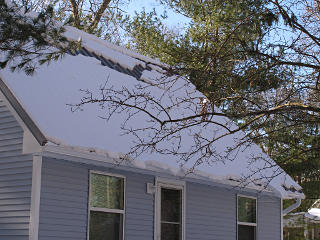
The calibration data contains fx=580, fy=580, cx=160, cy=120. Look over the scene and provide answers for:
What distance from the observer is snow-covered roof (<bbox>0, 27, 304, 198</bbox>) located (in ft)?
27.1

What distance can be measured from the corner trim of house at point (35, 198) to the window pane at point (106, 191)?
1302 millimetres

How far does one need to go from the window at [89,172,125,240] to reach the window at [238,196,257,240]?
→ 13.9ft

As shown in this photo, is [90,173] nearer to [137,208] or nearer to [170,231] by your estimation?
[137,208]

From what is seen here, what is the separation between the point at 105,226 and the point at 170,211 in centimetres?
200

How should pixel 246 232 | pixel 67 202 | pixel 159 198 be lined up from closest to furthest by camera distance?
pixel 67 202 < pixel 159 198 < pixel 246 232

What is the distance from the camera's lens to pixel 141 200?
34.1 ft

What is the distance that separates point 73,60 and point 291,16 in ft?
14.8

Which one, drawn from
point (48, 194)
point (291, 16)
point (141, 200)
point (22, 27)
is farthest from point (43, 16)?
point (141, 200)

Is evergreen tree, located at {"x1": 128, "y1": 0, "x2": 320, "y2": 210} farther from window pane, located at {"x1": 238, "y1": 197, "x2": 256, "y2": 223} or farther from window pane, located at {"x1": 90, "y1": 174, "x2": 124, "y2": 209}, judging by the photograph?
window pane, located at {"x1": 238, "y1": 197, "x2": 256, "y2": 223}

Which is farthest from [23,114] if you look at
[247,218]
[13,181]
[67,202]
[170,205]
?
[247,218]

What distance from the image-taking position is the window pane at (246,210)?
43.8 feet

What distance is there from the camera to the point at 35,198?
823cm

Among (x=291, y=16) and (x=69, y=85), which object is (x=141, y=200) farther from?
(x=291, y=16)

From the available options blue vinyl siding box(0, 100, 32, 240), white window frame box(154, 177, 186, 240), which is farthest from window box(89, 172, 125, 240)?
blue vinyl siding box(0, 100, 32, 240)
